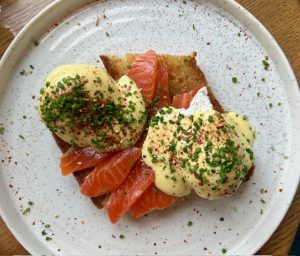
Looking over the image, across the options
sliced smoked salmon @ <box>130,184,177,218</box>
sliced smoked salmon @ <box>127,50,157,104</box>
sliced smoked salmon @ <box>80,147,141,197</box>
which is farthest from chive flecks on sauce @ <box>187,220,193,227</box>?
sliced smoked salmon @ <box>127,50,157,104</box>

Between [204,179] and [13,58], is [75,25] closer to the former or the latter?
[13,58]

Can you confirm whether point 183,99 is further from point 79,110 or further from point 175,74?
point 79,110

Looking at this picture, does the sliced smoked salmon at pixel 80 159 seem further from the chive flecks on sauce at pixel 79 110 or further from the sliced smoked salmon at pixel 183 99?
the sliced smoked salmon at pixel 183 99

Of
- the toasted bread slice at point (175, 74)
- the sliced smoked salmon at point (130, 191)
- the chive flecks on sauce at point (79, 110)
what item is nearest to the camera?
the chive flecks on sauce at point (79, 110)

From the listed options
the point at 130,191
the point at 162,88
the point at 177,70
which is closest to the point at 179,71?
the point at 177,70

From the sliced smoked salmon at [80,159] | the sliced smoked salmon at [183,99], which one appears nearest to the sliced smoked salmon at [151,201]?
the sliced smoked salmon at [80,159]

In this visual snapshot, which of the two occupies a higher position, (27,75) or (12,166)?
(27,75)

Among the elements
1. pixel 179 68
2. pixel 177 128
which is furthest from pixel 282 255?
pixel 179 68
